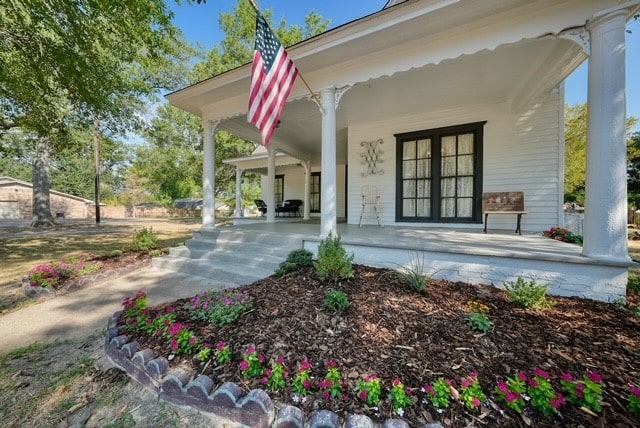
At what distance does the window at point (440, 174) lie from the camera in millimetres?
5551

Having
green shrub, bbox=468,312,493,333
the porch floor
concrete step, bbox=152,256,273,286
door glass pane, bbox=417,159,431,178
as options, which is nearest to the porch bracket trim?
the porch floor

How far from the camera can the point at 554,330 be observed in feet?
6.81

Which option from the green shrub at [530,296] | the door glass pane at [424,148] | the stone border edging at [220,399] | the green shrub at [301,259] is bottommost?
the stone border edging at [220,399]

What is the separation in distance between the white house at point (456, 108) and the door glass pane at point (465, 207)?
22 millimetres

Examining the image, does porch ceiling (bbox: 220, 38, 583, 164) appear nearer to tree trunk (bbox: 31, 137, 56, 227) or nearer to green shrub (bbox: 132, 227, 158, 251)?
green shrub (bbox: 132, 227, 158, 251)

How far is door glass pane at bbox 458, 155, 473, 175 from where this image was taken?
5574mm

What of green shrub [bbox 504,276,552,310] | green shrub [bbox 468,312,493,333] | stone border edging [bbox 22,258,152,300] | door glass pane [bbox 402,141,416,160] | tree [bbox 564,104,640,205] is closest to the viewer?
green shrub [bbox 468,312,493,333]

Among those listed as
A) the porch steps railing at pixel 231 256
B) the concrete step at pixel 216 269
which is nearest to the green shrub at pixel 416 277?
the porch steps railing at pixel 231 256

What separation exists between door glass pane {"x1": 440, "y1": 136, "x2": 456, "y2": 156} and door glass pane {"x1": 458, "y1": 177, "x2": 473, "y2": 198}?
61cm

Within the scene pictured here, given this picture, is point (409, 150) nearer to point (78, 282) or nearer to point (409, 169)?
point (409, 169)

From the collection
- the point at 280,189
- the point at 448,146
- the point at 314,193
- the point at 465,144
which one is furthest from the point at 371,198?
the point at 280,189

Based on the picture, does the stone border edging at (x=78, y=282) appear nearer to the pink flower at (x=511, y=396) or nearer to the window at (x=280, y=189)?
the pink flower at (x=511, y=396)

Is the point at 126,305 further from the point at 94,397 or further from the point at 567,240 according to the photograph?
the point at 567,240

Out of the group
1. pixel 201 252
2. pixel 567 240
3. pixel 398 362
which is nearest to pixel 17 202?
pixel 201 252
